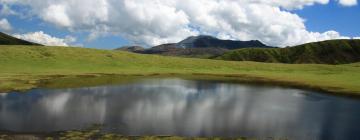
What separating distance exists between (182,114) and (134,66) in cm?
10667

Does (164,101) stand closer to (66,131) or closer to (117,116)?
(117,116)

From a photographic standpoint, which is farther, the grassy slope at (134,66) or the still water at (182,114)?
the grassy slope at (134,66)

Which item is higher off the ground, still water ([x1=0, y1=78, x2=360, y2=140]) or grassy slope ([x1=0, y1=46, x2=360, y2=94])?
grassy slope ([x1=0, y1=46, x2=360, y2=94])

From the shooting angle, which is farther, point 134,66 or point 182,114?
point 134,66

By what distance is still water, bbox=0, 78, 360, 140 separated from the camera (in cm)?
3922

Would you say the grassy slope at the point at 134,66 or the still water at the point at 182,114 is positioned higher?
the grassy slope at the point at 134,66

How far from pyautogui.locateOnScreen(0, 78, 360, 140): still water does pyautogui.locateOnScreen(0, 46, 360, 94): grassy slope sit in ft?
187

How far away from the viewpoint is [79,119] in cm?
4291

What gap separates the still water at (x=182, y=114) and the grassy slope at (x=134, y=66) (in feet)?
187

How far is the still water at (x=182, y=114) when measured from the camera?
3922cm

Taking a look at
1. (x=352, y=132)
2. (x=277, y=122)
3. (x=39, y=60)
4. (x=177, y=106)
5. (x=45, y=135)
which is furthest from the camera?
(x=39, y=60)

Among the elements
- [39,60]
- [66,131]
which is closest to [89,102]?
[66,131]

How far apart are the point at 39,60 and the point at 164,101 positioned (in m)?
91.4

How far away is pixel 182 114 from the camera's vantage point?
4866 cm
